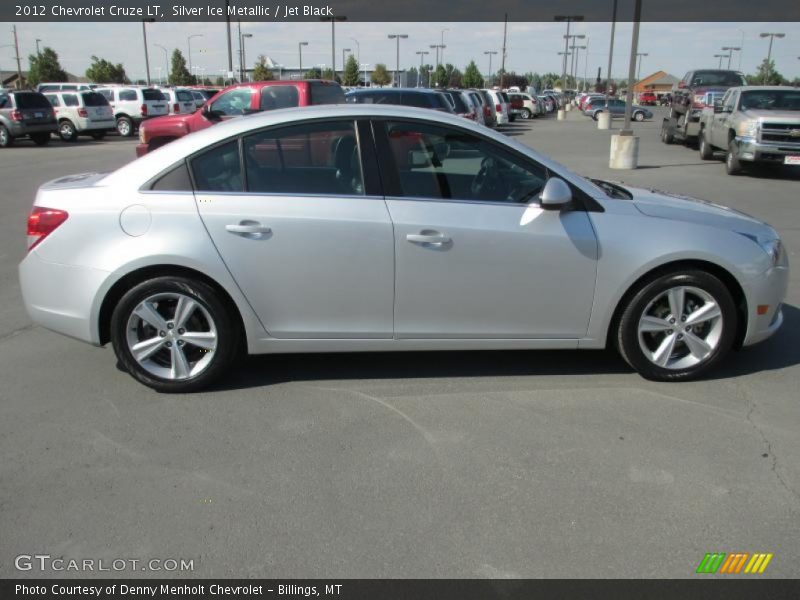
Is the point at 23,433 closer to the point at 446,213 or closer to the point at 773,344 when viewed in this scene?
the point at 446,213

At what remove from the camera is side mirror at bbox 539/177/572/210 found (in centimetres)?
410

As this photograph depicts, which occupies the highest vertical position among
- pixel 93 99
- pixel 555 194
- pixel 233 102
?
pixel 233 102

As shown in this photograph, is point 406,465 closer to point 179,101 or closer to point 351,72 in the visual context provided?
point 179,101

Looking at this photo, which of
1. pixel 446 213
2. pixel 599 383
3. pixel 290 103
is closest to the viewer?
pixel 446 213

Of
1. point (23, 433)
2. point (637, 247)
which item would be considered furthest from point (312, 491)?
point (637, 247)

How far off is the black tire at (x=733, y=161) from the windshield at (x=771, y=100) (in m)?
0.88

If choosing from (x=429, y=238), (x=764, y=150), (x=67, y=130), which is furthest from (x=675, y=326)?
(x=67, y=130)

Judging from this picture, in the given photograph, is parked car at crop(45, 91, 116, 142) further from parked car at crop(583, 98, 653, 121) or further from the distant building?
the distant building

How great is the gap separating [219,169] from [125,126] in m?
29.2

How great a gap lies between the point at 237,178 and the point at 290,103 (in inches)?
373

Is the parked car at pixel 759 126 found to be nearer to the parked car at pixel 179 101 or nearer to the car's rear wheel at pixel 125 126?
the parked car at pixel 179 101

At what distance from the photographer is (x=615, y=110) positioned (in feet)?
157

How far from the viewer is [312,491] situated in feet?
10.9
